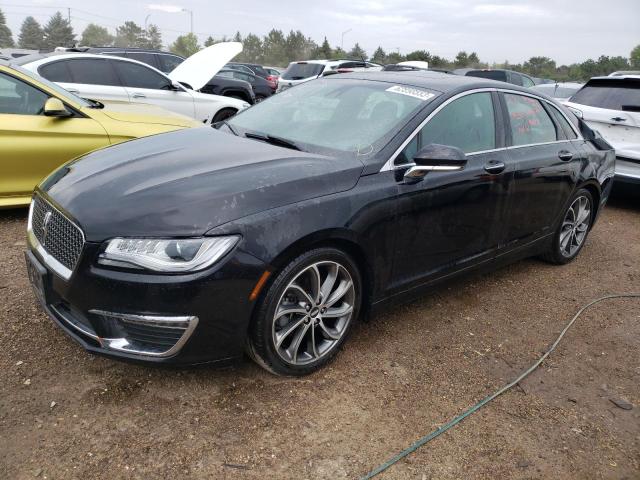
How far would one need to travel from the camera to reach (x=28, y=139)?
470 centimetres

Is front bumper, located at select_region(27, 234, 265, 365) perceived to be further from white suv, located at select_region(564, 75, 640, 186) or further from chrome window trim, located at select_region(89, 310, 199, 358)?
white suv, located at select_region(564, 75, 640, 186)

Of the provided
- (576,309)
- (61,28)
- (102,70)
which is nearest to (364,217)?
(576,309)

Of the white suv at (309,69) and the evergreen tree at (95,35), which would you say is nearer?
the white suv at (309,69)

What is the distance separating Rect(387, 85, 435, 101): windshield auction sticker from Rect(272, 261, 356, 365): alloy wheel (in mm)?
1289

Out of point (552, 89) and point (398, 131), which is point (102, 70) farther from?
point (552, 89)

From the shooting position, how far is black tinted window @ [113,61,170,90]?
→ 7.94 m

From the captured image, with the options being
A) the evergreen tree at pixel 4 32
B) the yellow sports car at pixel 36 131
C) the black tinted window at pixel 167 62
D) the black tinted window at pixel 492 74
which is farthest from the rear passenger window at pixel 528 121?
the evergreen tree at pixel 4 32

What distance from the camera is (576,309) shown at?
4035 millimetres

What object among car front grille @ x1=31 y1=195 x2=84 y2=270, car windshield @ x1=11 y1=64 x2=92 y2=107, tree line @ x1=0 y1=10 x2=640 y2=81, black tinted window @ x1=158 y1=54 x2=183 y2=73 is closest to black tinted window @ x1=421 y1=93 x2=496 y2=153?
car front grille @ x1=31 y1=195 x2=84 y2=270

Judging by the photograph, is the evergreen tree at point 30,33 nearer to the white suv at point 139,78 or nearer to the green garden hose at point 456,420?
the white suv at point 139,78

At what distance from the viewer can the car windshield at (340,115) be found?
3.13m

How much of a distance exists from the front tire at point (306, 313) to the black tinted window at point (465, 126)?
3.30ft

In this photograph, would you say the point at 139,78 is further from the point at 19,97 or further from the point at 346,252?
the point at 346,252

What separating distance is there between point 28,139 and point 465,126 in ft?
12.3
